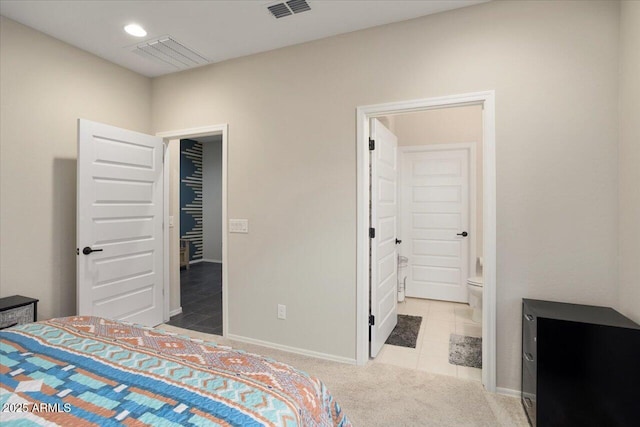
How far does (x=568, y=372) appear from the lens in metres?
1.75

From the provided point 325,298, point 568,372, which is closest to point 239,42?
point 325,298

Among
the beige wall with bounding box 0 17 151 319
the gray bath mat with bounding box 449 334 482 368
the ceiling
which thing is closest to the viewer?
the ceiling

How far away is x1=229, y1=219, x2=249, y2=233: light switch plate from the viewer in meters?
3.11

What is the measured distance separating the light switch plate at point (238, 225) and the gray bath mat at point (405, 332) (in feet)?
5.81

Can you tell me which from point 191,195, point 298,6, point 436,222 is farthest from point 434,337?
point 191,195

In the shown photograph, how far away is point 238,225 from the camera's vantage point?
3145 mm

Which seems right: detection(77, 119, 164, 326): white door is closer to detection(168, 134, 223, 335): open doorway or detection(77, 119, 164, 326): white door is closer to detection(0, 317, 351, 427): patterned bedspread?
detection(0, 317, 351, 427): patterned bedspread

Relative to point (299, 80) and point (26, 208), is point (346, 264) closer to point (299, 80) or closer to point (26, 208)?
point (299, 80)

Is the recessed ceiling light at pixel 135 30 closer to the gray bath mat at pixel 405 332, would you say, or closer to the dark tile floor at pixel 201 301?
the dark tile floor at pixel 201 301

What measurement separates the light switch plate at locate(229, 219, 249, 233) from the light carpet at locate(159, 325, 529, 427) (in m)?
1.28

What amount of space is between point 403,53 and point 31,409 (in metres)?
2.82

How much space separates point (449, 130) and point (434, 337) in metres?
2.68

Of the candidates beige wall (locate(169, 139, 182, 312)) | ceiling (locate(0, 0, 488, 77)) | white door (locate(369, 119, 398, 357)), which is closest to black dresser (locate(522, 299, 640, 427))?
white door (locate(369, 119, 398, 357))

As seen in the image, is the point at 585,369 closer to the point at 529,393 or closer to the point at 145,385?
the point at 529,393
